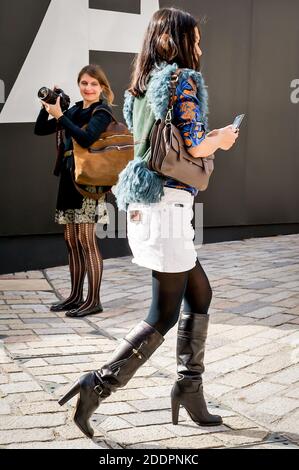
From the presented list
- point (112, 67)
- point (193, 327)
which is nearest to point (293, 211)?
point (112, 67)

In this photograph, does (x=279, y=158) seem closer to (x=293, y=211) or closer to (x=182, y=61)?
(x=293, y=211)

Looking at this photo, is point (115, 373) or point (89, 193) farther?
point (89, 193)

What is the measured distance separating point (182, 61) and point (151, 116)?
26cm

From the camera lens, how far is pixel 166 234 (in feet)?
8.65

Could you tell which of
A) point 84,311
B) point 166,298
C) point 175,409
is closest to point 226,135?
point 166,298

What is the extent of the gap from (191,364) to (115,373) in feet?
1.24

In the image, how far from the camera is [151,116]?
8.84 feet

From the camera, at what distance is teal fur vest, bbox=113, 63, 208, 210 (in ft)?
8.50

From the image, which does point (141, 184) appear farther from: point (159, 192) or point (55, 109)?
point (55, 109)

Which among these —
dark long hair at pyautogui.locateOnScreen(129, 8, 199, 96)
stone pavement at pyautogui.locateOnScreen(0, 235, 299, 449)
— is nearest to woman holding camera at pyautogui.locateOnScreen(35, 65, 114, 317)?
stone pavement at pyautogui.locateOnScreen(0, 235, 299, 449)

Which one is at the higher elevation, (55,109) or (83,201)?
(55,109)

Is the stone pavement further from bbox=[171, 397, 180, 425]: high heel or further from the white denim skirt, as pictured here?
the white denim skirt

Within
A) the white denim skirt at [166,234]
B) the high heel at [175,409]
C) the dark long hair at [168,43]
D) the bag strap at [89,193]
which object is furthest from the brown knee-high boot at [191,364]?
the bag strap at [89,193]

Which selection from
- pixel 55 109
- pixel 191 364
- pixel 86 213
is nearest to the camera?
pixel 191 364
